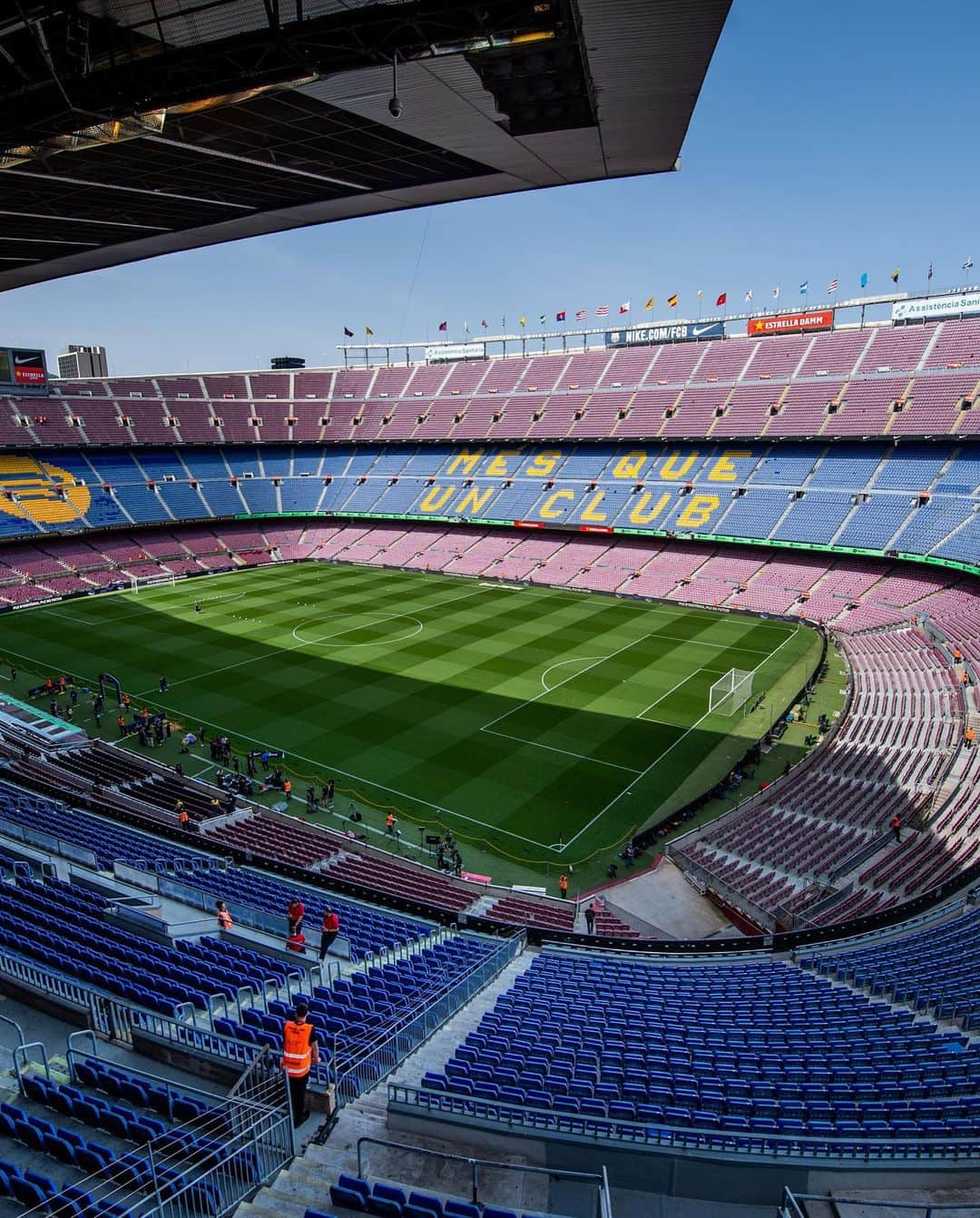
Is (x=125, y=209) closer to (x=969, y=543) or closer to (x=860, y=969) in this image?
(x=860, y=969)

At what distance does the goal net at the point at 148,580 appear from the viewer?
58938 millimetres

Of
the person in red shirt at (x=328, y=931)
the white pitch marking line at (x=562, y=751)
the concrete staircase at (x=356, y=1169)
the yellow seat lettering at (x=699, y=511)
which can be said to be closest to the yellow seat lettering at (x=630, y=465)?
the yellow seat lettering at (x=699, y=511)

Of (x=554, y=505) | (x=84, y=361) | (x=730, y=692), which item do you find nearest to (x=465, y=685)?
(x=730, y=692)

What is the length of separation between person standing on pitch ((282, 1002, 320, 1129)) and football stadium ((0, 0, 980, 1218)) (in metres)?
0.05

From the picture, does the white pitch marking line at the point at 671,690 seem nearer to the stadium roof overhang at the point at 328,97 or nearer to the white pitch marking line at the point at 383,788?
the white pitch marking line at the point at 383,788

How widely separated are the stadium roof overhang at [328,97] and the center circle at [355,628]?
3099 cm

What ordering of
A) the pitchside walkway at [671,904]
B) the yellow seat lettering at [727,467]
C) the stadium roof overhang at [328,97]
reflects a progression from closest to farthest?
the stadium roof overhang at [328,97] → the pitchside walkway at [671,904] → the yellow seat lettering at [727,467]

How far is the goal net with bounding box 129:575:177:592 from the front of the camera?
58.9m

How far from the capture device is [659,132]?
11180mm

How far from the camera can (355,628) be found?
46312mm

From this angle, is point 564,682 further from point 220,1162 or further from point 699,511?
point 220,1162

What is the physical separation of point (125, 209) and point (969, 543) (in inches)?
1783

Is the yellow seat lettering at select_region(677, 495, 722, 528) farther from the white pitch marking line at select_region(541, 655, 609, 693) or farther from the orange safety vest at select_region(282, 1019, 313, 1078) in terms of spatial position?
the orange safety vest at select_region(282, 1019, 313, 1078)

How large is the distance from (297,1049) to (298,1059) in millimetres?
106
